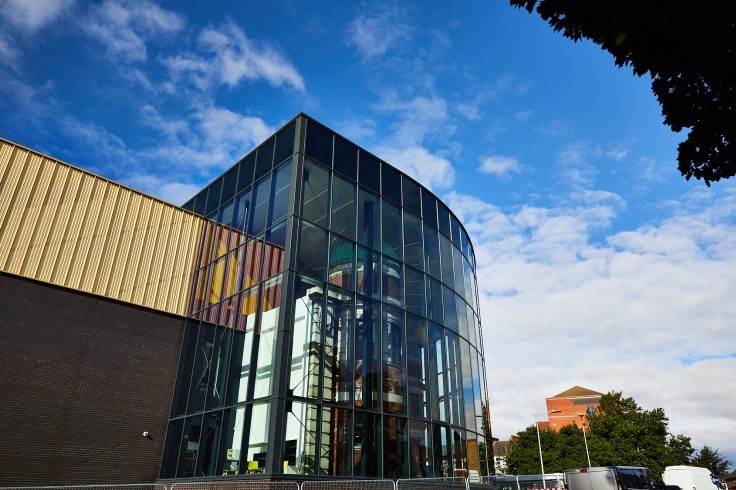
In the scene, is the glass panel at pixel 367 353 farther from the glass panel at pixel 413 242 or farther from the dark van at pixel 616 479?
the dark van at pixel 616 479

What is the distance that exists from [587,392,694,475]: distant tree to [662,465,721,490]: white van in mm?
10697

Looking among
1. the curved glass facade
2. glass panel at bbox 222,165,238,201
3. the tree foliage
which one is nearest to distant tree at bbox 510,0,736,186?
the curved glass facade

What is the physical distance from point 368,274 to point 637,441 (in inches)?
1368

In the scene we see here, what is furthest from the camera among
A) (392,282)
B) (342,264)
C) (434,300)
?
(434,300)

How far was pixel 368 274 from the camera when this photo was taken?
17.8 meters

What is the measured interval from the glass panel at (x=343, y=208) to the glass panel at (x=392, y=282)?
6.27ft

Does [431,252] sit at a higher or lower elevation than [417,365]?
higher

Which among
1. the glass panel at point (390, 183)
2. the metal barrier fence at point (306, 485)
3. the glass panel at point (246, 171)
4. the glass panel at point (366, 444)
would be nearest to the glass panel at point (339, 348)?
the glass panel at point (366, 444)

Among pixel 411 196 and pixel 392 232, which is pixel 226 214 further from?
pixel 411 196

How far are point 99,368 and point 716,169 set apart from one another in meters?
18.1

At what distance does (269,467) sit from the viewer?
12.8 metres

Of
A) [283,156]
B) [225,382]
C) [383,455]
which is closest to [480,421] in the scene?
[383,455]

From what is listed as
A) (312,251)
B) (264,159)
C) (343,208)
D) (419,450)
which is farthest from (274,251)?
(419,450)

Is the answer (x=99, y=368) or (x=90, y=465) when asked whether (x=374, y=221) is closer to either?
(x=99, y=368)
